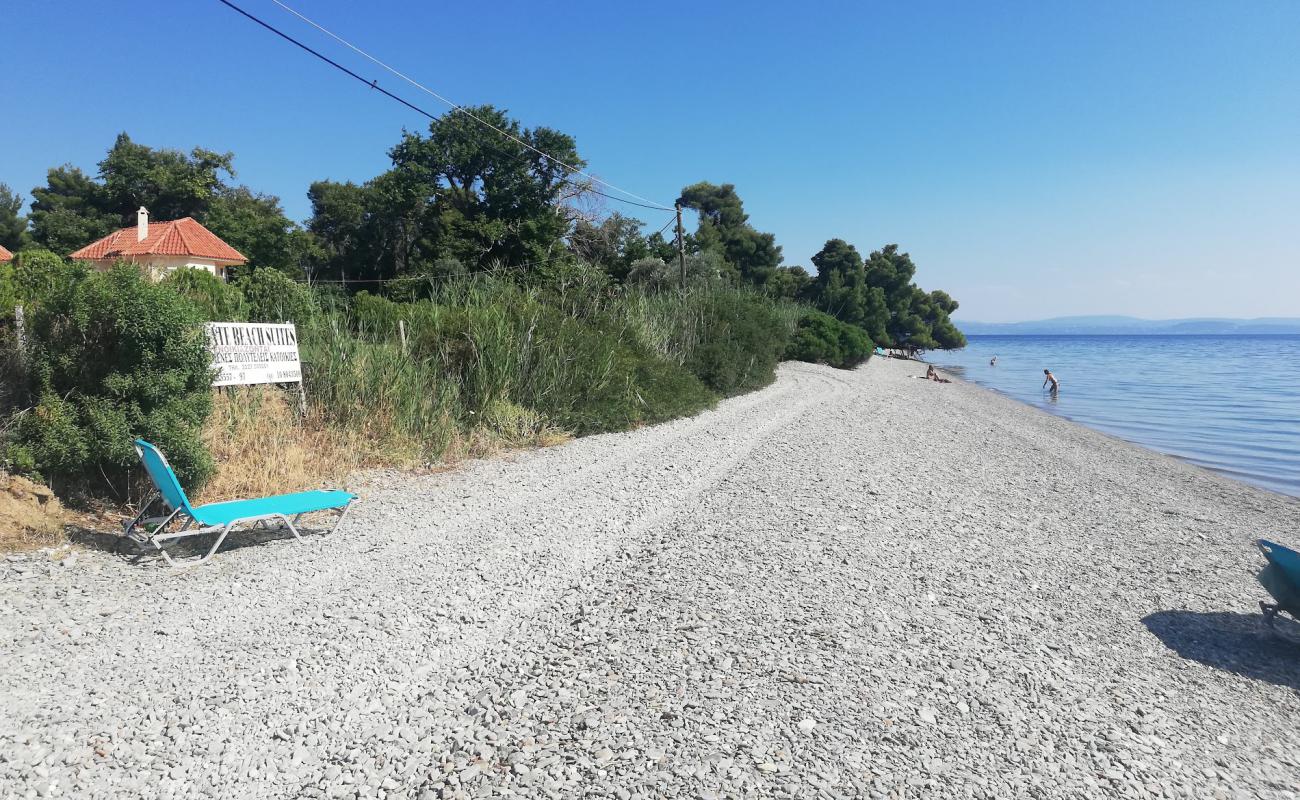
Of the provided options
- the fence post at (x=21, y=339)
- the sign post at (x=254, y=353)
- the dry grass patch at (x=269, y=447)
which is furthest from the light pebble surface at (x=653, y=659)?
the fence post at (x=21, y=339)

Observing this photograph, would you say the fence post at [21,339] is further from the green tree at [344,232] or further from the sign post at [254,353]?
the green tree at [344,232]

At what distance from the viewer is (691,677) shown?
12.5 feet

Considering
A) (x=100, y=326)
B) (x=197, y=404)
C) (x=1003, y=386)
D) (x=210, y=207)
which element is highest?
(x=210, y=207)

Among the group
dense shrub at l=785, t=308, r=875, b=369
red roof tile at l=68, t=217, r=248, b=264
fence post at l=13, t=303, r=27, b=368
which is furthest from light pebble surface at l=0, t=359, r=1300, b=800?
red roof tile at l=68, t=217, r=248, b=264

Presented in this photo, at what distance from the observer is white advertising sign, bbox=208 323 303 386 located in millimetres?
7191

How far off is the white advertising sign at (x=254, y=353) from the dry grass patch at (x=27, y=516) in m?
1.67

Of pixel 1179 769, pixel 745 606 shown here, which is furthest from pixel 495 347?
pixel 1179 769

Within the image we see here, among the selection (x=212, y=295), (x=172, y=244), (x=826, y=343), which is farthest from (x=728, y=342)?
(x=172, y=244)

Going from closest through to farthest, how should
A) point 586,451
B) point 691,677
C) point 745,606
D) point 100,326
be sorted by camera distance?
point 691,677
point 745,606
point 100,326
point 586,451

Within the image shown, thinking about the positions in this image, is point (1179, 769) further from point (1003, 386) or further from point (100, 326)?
point (1003, 386)

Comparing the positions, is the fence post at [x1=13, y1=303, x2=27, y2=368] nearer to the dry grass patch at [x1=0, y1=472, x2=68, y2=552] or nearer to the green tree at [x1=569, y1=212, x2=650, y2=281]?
the dry grass patch at [x1=0, y1=472, x2=68, y2=552]

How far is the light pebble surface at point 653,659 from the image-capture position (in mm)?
3061

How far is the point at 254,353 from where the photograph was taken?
7.59 m

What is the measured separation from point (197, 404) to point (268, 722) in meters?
3.92
